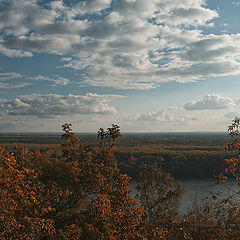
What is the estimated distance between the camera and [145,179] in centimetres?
2648

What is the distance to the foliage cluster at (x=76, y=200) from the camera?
725 centimetres

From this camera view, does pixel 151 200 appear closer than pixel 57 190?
No

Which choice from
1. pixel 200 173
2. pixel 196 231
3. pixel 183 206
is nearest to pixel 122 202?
pixel 196 231

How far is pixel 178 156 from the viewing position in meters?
90.2

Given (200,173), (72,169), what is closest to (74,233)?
(72,169)

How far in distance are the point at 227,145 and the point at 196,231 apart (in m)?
7.96

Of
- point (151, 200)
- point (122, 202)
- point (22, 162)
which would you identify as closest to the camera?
point (122, 202)

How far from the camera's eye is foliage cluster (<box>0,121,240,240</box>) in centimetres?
725

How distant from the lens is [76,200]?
34.5 feet

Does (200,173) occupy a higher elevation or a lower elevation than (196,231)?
lower

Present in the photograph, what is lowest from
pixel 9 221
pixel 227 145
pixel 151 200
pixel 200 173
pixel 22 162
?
pixel 200 173

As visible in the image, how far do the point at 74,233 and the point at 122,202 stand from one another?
221cm

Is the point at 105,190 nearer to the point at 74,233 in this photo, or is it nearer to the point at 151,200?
the point at 74,233

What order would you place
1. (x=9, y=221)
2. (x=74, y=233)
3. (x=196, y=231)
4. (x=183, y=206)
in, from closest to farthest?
1. (x=9, y=221)
2. (x=74, y=233)
3. (x=196, y=231)
4. (x=183, y=206)
